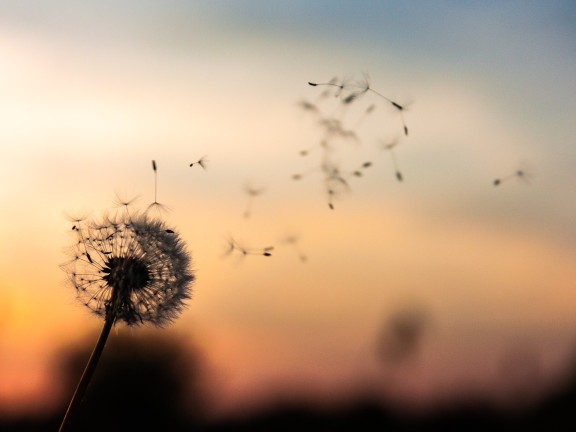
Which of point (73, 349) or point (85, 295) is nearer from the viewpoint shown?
point (85, 295)

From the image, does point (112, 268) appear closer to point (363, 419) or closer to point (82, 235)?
point (82, 235)

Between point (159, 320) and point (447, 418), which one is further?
point (447, 418)

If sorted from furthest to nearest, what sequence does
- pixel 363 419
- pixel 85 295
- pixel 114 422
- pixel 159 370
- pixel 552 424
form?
pixel 159 370 → pixel 114 422 → pixel 363 419 → pixel 552 424 → pixel 85 295

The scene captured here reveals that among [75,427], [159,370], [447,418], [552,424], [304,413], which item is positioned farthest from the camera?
[159,370]

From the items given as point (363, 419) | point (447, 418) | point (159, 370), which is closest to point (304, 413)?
point (363, 419)

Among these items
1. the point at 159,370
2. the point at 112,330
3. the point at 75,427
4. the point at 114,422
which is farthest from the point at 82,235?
the point at 159,370

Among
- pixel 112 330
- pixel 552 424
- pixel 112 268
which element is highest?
pixel 552 424

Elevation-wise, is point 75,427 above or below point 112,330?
below

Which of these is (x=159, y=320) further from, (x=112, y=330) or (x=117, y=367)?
(x=117, y=367)

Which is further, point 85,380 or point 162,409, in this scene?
point 162,409
